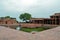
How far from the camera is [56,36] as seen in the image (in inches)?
115

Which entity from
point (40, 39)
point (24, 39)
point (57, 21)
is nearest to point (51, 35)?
point (40, 39)

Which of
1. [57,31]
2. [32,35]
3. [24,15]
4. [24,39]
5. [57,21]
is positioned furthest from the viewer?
[24,15]

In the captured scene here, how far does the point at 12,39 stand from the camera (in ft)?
9.08

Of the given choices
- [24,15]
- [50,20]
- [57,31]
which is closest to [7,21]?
[50,20]

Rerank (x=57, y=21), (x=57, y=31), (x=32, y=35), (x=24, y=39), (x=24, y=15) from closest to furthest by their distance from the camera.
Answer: (x=24, y=39) → (x=32, y=35) → (x=57, y=31) → (x=57, y=21) → (x=24, y=15)

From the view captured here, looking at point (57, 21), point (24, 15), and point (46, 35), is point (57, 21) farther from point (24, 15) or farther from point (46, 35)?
point (46, 35)

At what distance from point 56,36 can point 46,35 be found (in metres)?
0.16

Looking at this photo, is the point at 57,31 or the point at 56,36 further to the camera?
the point at 57,31

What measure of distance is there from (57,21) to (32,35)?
27206 millimetres

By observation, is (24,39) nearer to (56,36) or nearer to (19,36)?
(19,36)

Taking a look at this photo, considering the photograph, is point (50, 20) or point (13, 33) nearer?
point (13, 33)

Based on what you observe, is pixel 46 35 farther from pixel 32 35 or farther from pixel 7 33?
pixel 7 33

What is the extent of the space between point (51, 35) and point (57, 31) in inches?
10.9

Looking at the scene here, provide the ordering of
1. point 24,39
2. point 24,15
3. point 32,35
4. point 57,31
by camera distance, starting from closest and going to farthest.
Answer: point 24,39 → point 32,35 → point 57,31 → point 24,15
